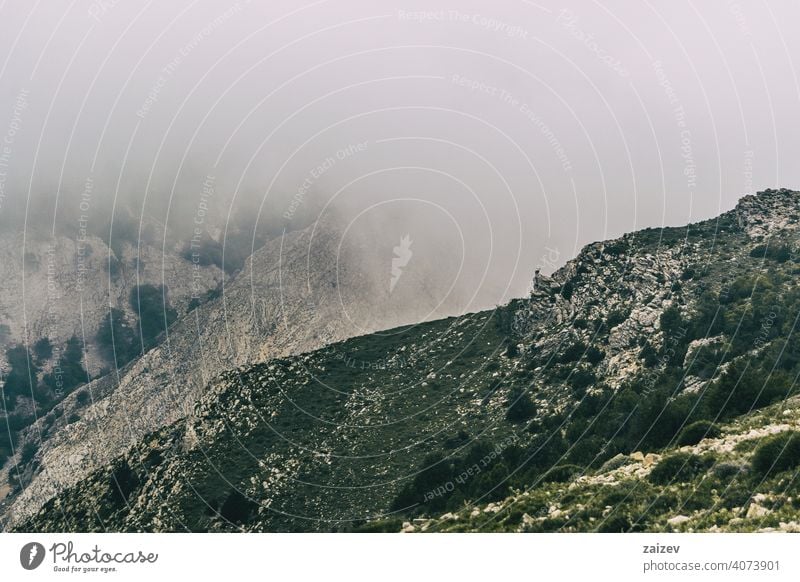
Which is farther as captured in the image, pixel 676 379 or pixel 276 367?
pixel 276 367

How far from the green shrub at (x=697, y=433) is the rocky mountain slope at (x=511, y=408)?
149 mm

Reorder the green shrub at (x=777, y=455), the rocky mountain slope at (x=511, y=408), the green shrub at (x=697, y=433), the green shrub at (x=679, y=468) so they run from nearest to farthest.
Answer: the green shrub at (x=777, y=455) → the green shrub at (x=679, y=468) → the green shrub at (x=697, y=433) → the rocky mountain slope at (x=511, y=408)

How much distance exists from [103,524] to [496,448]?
70046mm

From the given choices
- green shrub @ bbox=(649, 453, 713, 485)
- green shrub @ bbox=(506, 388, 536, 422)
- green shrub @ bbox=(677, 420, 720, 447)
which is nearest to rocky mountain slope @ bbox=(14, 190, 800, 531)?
green shrub @ bbox=(677, 420, 720, 447)

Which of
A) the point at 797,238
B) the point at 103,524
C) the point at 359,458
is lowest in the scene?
the point at 103,524

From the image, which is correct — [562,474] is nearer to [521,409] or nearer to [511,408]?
[521,409]

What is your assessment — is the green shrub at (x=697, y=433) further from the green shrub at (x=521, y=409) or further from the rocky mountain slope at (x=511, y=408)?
the green shrub at (x=521, y=409)

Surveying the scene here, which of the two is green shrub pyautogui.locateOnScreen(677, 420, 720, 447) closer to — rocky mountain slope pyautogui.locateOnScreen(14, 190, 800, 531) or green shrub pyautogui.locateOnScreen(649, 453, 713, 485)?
rocky mountain slope pyautogui.locateOnScreen(14, 190, 800, 531)

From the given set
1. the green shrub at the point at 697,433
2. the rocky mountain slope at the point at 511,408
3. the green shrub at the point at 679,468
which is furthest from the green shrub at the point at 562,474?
the green shrub at the point at 679,468

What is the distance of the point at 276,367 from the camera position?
513 ft

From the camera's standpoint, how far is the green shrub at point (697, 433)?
62281 millimetres
